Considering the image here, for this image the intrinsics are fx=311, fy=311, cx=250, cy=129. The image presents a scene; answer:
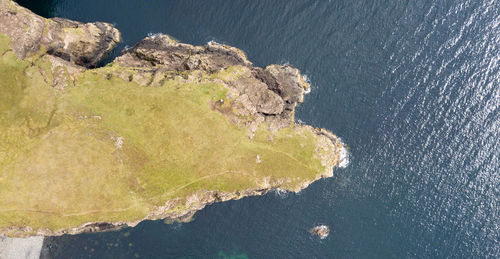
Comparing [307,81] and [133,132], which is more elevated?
[307,81]

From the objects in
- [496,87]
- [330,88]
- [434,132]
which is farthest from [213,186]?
[496,87]

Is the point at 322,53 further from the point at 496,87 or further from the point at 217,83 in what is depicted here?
the point at 496,87

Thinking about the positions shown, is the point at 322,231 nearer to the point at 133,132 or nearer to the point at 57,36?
the point at 133,132

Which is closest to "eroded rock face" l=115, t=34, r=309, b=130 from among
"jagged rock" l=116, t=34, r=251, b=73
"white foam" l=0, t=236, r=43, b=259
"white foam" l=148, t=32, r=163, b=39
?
"jagged rock" l=116, t=34, r=251, b=73

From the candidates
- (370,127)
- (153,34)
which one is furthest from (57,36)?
(370,127)

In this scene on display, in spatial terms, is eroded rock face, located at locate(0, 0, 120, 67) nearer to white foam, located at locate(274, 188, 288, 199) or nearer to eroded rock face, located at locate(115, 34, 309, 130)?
eroded rock face, located at locate(115, 34, 309, 130)

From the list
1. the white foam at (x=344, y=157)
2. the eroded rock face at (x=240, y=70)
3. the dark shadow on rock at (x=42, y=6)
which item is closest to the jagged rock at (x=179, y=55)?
the eroded rock face at (x=240, y=70)

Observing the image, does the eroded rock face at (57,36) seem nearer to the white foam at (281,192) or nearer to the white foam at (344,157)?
the white foam at (281,192)
